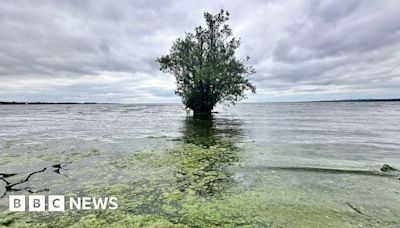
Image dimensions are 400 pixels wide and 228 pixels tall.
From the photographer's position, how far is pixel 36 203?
4.62 m

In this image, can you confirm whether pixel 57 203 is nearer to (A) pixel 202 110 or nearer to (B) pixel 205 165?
(B) pixel 205 165

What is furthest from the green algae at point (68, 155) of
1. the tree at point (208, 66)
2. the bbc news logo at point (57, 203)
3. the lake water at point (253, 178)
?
the tree at point (208, 66)

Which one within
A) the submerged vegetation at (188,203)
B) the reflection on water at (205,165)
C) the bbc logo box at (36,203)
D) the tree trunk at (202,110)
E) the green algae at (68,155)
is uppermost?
the tree trunk at (202,110)

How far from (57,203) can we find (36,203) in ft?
1.30

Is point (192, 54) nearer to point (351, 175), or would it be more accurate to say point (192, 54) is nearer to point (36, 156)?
point (36, 156)

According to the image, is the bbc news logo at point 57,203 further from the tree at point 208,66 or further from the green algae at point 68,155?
the tree at point 208,66

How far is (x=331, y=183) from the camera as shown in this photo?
5938 mm

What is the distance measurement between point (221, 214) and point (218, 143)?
24.7 feet

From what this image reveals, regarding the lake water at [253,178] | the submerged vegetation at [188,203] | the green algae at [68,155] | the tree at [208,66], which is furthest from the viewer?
the tree at [208,66]

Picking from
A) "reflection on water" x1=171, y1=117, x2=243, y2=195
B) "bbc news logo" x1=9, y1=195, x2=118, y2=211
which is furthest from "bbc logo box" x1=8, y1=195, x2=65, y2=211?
"reflection on water" x1=171, y1=117, x2=243, y2=195

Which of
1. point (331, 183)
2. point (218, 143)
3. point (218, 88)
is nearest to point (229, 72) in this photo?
point (218, 88)

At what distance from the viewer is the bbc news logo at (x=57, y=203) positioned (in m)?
4.42

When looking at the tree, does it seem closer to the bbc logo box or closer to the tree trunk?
the tree trunk

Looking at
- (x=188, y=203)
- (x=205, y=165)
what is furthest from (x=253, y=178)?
(x=188, y=203)
